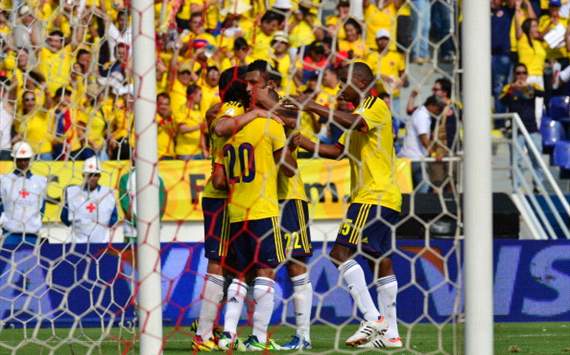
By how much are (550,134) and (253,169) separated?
7.69 meters

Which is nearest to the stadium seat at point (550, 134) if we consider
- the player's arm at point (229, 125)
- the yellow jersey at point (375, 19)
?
the yellow jersey at point (375, 19)

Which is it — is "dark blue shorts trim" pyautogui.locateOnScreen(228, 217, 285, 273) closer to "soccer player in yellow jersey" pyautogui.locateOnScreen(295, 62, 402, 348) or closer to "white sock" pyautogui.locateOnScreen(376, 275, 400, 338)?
"soccer player in yellow jersey" pyautogui.locateOnScreen(295, 62, 402, 348)

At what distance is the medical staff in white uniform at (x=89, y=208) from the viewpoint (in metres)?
9.12

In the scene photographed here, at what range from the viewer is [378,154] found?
8.82m

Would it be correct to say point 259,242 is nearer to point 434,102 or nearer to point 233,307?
point 233,307

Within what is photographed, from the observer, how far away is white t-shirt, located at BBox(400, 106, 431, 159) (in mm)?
9523

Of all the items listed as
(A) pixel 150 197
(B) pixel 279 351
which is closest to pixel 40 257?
(B) pixel 279 351

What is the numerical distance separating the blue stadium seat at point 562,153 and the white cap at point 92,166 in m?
6.84

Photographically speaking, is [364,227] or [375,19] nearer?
[375,19]

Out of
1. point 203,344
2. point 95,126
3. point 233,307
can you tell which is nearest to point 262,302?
point 233,307

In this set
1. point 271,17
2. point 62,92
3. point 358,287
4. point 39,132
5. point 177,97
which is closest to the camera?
point 358,287

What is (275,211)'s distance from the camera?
332 inches

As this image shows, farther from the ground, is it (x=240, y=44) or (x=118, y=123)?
(x=240, y=44)

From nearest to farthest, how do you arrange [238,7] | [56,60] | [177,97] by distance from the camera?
[56,60] → [177,97] → [238,7]
